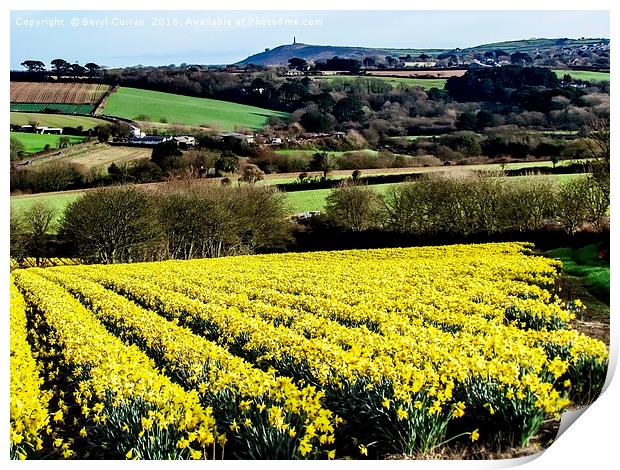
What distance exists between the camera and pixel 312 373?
21.7ft

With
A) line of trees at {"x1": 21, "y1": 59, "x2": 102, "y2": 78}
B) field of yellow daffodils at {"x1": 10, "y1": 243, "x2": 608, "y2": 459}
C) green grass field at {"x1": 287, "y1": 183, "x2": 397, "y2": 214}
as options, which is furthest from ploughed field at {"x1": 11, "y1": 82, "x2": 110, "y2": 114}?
green grass field at {"x1": 287, "y1": 183, "x2": 397, "y2": 214}

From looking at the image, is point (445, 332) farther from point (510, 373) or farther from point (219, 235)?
point (219, 235)

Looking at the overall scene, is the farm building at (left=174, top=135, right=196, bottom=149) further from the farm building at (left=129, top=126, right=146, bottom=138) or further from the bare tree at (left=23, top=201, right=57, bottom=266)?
the bare tree at (left=23, top=201, right=57, bottom=266)

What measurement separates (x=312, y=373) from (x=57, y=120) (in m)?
4.06

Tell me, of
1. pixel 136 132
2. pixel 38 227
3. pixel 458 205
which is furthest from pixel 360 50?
pixel 38 227

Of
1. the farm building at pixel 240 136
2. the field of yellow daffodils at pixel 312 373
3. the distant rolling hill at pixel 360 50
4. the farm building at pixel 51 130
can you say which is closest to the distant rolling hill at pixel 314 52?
the distant rolling hill at pixel 360 50

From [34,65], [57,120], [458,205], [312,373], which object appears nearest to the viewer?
[312,373]

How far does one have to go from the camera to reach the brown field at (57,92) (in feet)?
23.9

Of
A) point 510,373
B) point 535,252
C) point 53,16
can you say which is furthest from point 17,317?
point 535,252

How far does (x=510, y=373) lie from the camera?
6.28 meters

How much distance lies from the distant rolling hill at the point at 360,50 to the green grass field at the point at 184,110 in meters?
0.65

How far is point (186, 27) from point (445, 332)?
3.96 m

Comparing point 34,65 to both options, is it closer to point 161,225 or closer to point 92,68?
point 92,68

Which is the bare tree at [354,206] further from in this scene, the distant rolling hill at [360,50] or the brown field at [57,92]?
the brown field at [57,92]
